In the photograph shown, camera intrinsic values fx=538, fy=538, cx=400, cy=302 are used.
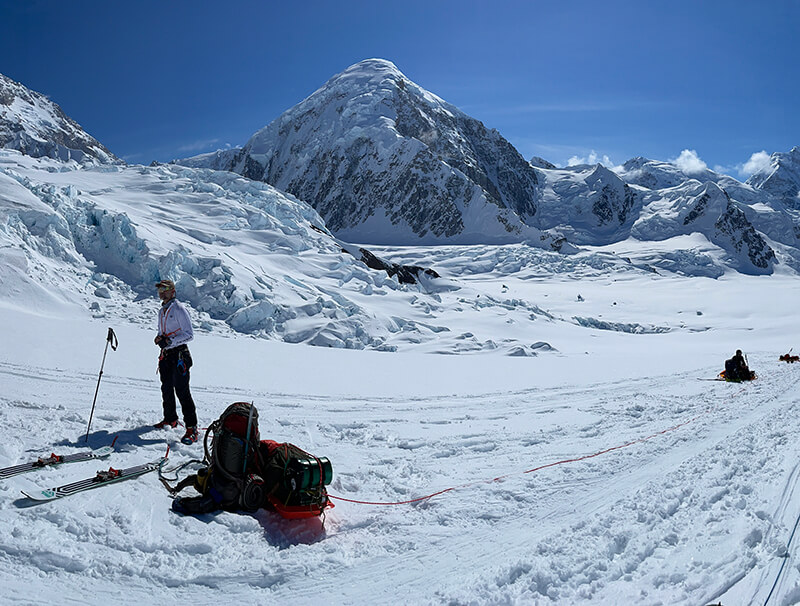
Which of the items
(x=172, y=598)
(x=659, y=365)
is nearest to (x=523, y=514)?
(x=172, y=598)

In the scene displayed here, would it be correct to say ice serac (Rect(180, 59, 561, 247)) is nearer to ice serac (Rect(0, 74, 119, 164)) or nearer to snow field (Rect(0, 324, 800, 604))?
ice serac (Rect(0, 74, 119, 164))

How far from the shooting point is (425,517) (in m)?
4.46

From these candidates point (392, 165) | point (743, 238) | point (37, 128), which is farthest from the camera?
point (37, 128)

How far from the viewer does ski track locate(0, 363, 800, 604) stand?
338 centimetres

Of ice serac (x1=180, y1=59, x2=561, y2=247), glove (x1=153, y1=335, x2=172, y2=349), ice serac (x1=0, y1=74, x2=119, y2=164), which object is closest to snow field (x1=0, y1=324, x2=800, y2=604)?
glove (x1=153, y1=335, x2=172, y2=349)

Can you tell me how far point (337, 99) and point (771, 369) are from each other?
125 m

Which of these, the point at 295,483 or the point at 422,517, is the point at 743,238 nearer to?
the point at 422,517

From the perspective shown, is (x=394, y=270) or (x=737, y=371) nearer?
(x=737, y=371)

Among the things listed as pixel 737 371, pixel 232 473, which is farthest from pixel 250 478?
pixel 737 371

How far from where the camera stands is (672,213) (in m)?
122

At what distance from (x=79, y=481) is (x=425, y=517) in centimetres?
276

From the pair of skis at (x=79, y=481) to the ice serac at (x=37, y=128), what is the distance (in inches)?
4460

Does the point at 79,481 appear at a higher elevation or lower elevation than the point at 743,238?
lower

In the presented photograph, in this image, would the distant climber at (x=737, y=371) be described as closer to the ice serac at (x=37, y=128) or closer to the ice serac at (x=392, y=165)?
the ice serac at (x=392, y=165)
